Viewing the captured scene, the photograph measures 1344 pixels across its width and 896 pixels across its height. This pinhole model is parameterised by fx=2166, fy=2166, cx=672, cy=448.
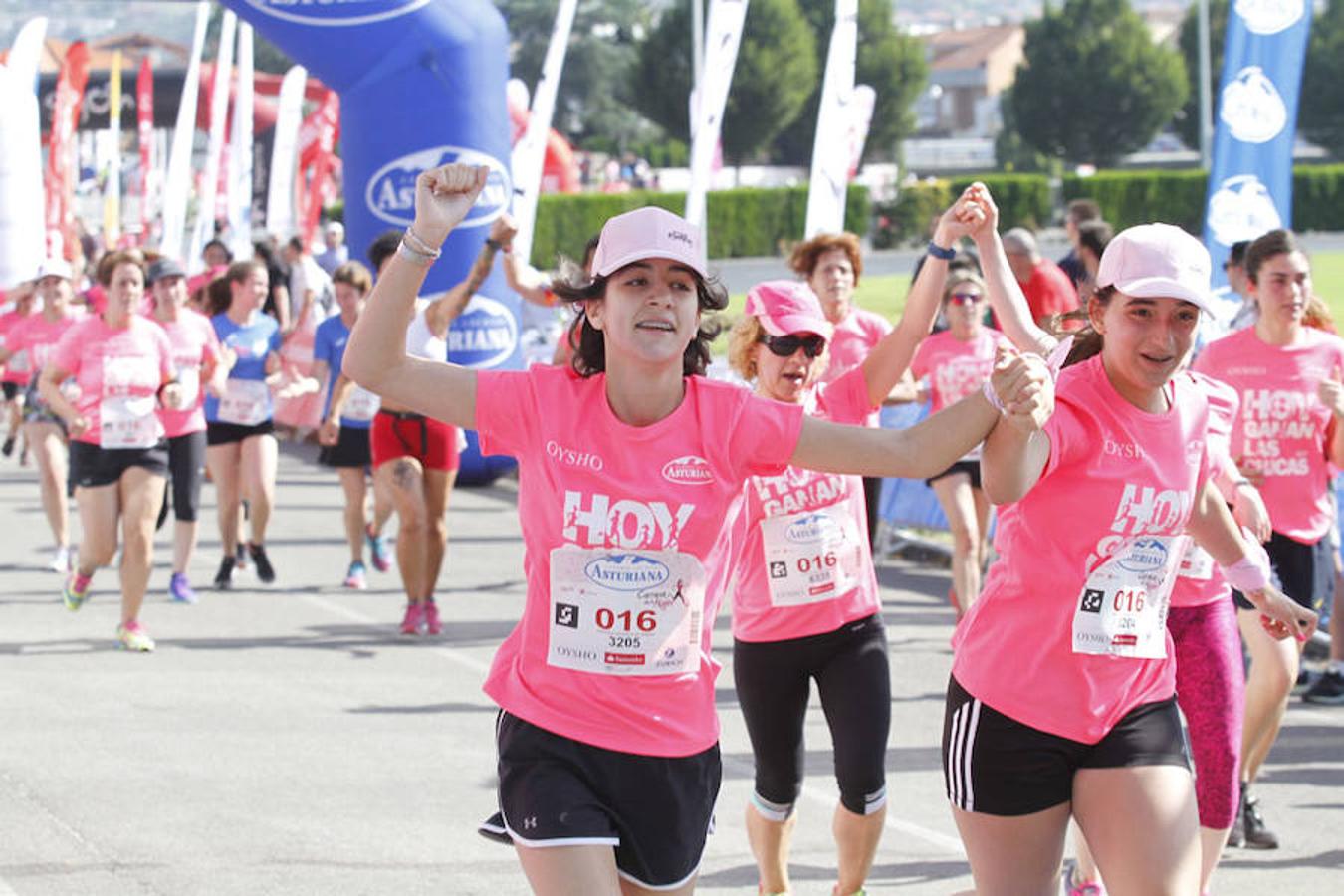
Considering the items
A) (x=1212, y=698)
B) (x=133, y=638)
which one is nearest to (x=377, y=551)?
(x=133, y=638)

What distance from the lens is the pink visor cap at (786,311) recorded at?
5.89 meters

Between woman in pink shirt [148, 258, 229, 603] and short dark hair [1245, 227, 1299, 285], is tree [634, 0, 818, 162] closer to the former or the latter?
woman in pink shirt [148, 258, 229, 603]

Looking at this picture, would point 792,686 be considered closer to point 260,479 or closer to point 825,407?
point 825,407

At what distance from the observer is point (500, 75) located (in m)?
17.0

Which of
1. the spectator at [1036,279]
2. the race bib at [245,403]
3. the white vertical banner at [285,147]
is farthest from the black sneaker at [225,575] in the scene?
the white vertical banner at [285,147]

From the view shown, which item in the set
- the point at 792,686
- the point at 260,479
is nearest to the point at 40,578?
the point at 260,479

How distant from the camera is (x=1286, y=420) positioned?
7691mm

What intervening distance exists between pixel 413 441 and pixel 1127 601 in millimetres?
6827

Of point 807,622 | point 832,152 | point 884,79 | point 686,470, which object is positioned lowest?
point 807,622

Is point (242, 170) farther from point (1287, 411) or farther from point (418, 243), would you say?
point (418, 243)

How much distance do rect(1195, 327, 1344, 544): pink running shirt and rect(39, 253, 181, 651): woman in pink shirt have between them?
5.07 meters

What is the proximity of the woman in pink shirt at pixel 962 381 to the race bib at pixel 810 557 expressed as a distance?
4428mm

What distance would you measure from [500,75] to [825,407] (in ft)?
38.0

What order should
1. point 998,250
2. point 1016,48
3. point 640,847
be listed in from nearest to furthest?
1. point 640,847
2. point 998,250
3. point 1016,48
